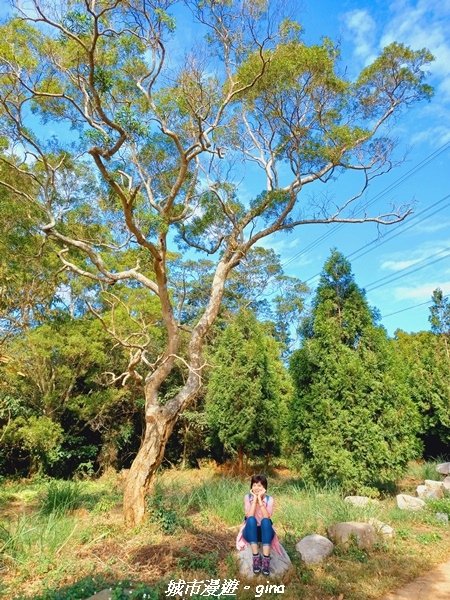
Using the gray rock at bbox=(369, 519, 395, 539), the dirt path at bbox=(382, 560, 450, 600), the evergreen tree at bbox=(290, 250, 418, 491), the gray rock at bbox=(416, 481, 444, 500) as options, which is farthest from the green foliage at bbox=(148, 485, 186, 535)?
the gray rock at bbox=(416, 481, 444, 500)

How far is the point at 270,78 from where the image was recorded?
7133mm

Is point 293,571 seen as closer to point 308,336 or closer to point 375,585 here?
point 375,585

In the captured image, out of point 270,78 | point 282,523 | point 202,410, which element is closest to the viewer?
point 282,523

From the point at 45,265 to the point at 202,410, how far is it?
27.7 ft

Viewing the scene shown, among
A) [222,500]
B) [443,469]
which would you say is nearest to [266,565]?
[222,500]

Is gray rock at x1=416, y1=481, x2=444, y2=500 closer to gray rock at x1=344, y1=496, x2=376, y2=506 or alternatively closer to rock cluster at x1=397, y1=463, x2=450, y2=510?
rock cluster at x1=397, y1=463, x2=450, y2=510

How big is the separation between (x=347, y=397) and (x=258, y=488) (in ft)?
11.4

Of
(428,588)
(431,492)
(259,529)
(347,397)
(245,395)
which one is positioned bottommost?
(428,588)

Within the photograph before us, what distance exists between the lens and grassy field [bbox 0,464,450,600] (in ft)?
11.5

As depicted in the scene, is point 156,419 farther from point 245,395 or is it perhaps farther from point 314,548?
point 245,395

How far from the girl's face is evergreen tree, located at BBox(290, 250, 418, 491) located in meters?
3.10

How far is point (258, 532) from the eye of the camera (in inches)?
145

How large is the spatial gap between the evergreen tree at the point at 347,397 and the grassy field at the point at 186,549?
49cm

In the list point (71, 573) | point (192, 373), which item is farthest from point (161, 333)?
point (71, 573)
